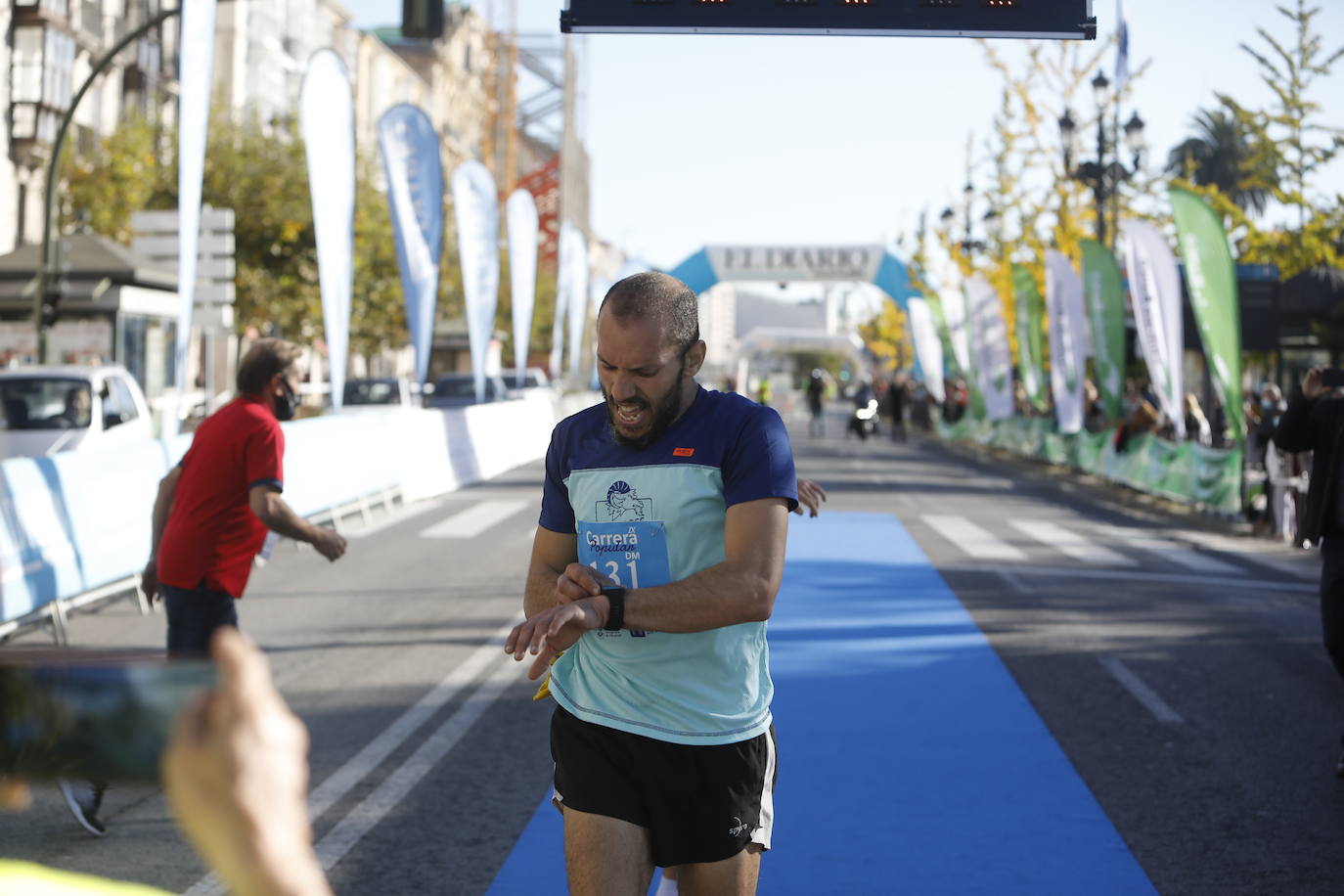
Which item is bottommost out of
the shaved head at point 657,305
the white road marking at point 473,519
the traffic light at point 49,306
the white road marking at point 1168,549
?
the white road marking at point 473,519

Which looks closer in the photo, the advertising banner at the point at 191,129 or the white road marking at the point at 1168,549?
the advertising banner at the point at 191,129

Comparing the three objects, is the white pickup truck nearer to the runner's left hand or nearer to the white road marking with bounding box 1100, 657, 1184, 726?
the white road marking with bounding box 1100, 657, 1184, 726

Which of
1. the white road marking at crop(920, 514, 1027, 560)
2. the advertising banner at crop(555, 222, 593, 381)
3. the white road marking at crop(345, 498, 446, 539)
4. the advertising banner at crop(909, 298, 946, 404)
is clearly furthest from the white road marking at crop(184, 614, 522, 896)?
the advertising banner at crop(909, 298, 946, 404)

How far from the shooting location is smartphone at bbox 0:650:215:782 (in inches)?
47.4

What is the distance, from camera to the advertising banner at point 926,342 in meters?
46.1

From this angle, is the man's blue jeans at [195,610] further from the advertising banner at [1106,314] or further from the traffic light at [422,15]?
the advertising banner at [1106,314]

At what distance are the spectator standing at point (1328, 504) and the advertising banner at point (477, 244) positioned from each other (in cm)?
1939

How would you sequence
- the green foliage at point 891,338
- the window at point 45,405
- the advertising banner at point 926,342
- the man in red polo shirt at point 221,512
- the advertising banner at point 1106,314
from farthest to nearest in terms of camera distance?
1. the green foliage at point 891,338
2. the advertising banner at point 926,342
3. the advertising banner at point 1106,314
4. the window at point 45,405
5. the man in red polo shirt at point 221,512

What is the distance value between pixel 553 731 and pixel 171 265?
30226mm

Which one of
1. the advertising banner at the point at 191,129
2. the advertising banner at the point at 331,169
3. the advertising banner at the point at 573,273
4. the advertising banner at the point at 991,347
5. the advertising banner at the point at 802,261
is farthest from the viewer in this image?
the advertising banner at the point at 573,273

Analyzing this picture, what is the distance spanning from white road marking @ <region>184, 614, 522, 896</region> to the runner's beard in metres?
2.67

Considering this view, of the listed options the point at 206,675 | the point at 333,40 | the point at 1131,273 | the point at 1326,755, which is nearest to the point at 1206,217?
the point at 1131,273

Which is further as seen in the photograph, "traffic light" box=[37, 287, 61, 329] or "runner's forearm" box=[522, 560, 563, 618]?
"traffic light" box=[37, 287, 61, 329]

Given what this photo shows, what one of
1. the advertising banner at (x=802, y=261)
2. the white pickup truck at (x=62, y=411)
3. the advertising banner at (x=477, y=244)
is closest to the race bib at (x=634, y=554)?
the white pickup truck at (x=62, y=411)
